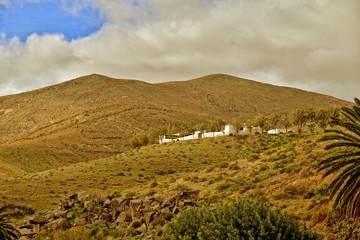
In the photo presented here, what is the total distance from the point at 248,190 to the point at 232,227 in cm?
1482

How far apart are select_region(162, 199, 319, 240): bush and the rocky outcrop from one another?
825cm

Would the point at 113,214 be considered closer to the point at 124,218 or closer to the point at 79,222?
the point at 124,218

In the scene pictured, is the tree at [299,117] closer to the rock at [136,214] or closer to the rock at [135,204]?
the rock at [135,204]

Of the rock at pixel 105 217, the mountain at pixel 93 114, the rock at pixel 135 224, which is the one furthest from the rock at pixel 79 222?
the mountain at pixel 93 114

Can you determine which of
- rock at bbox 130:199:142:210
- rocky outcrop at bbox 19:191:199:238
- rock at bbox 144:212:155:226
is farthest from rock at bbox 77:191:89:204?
rock at bbox 144:212:155:226

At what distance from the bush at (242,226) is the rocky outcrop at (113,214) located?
8255mm

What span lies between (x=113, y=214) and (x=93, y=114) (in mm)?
111892

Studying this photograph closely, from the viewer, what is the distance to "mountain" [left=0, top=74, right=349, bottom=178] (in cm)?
9794

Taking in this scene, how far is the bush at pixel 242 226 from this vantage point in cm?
1489

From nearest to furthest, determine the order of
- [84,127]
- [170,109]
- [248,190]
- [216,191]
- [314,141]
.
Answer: [248,190] → [216,191] → [314,141] → [84,127] → [170,109]

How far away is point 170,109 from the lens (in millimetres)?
152125

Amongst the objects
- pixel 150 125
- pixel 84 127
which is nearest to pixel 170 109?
pixel 150 125

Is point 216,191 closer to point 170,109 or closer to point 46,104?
point 170,109

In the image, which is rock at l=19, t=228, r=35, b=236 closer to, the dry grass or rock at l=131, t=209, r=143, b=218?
rock at l=131, t=209, r=143, b=218
